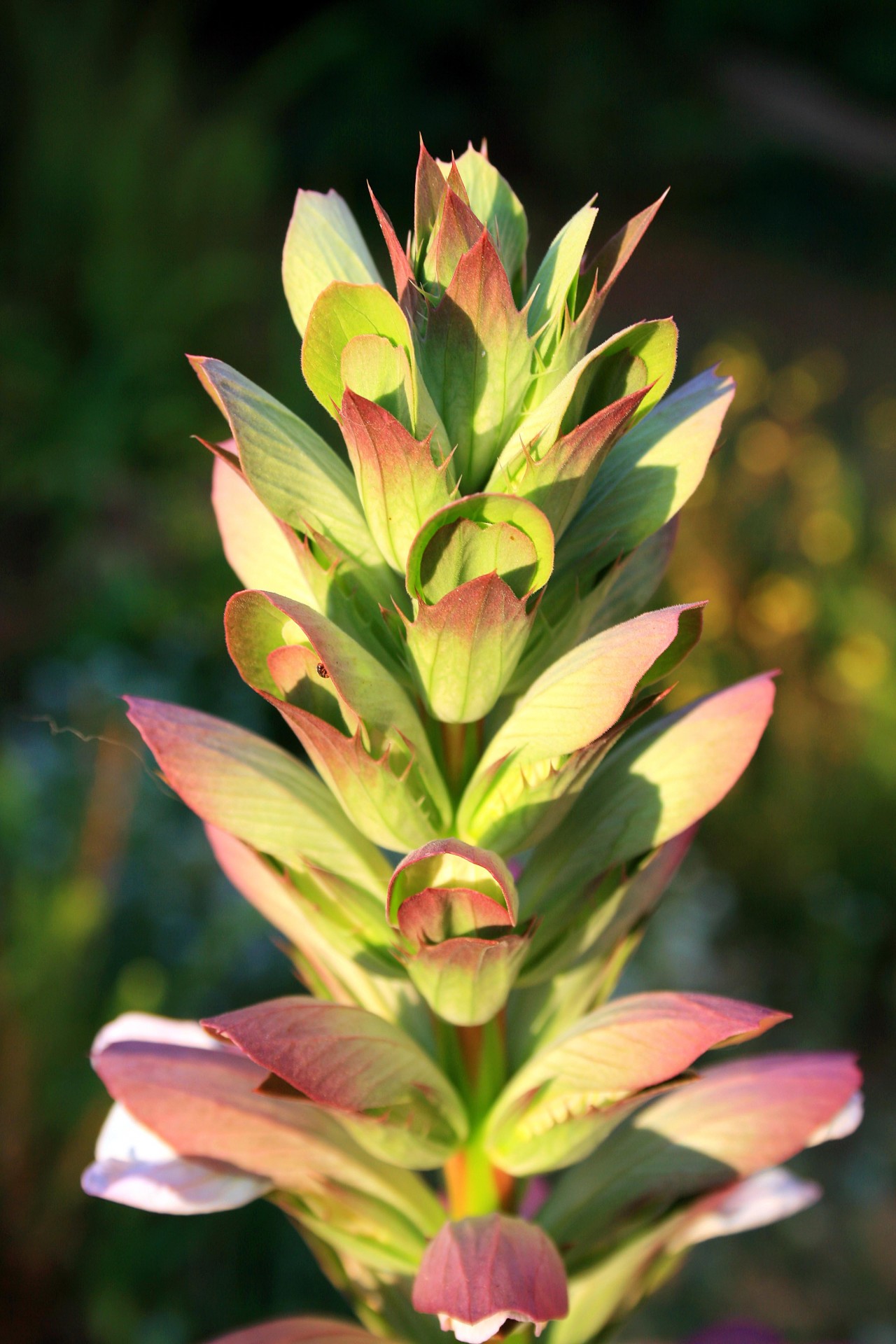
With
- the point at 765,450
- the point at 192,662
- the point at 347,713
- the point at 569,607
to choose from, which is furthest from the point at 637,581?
the point at 765,450

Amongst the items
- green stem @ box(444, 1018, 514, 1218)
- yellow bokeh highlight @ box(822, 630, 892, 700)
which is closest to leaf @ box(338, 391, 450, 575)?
green stem @ box(444, 1018, 514, 1218)

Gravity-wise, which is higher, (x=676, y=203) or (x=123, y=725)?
(x=676, y=203)

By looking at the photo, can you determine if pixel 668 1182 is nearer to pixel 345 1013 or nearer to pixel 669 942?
pixel 345 1013

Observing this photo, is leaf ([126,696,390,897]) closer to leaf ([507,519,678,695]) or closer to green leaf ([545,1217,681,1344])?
leaf ([507,519,678,695])

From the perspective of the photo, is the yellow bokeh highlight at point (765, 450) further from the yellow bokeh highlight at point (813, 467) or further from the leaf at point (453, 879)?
the leaf at point (453, 879)

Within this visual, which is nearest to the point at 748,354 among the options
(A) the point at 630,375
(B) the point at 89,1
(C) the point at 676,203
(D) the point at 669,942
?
(D) the point at 669,942

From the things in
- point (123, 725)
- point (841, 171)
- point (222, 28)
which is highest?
point (222, 28)

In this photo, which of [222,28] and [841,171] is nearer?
[222,28]

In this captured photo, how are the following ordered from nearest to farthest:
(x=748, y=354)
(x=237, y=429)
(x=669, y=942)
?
1. (x=237, y=429)
2. (x=669, y=942)
3. (x=748, y=354)
